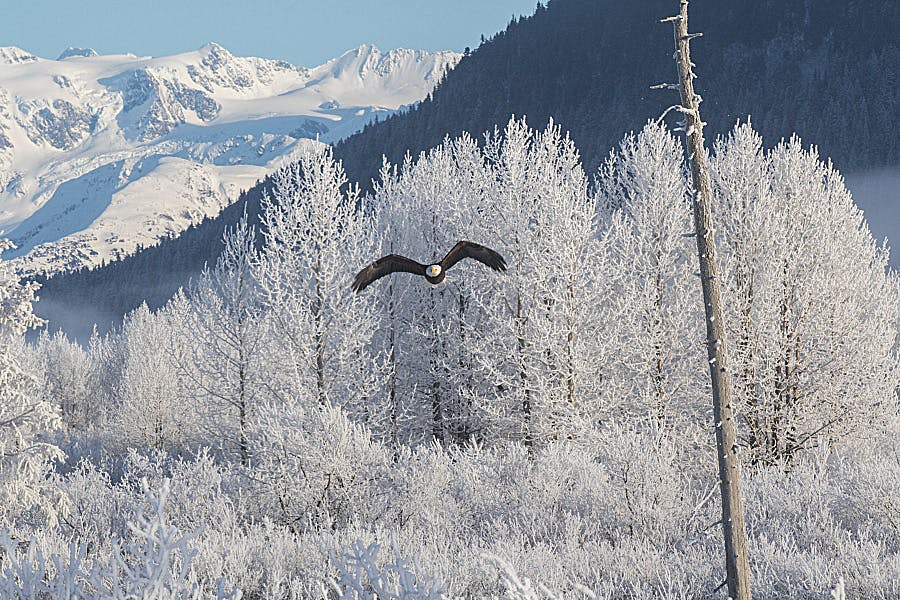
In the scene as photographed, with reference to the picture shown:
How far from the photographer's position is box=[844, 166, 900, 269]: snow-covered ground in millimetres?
87688

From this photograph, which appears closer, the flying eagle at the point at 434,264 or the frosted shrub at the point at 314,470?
the flying eagle at the point at 434,264

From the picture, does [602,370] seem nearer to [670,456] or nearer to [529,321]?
[529,321]

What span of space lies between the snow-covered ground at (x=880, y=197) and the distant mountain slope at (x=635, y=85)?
99.5 inches

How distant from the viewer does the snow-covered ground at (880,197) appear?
3452 inches

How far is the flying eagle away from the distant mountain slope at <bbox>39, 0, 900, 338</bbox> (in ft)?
334

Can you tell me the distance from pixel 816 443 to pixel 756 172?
22.3 ft

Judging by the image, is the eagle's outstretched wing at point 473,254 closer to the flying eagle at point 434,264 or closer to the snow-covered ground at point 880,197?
the flying eagle at point 434,264

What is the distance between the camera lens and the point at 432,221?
2311 cm

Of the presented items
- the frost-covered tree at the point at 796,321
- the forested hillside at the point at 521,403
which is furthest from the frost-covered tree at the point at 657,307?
the frost-covered tree at the point at 796,321

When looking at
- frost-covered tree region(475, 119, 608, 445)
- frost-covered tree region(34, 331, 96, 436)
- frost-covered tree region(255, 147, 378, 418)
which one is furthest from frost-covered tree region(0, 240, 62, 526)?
frost-covered tree region(34, 331, 96, 436)

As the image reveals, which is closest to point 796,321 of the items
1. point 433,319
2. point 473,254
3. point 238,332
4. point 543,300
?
point 543,300

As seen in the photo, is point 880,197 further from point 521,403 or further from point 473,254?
point 473,254

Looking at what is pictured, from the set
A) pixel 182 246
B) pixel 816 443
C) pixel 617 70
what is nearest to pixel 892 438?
pixel 816 443

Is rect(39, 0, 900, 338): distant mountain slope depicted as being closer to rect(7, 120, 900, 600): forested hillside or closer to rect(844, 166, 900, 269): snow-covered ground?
rect(844, 166, 900, 269): snow-covered ground
